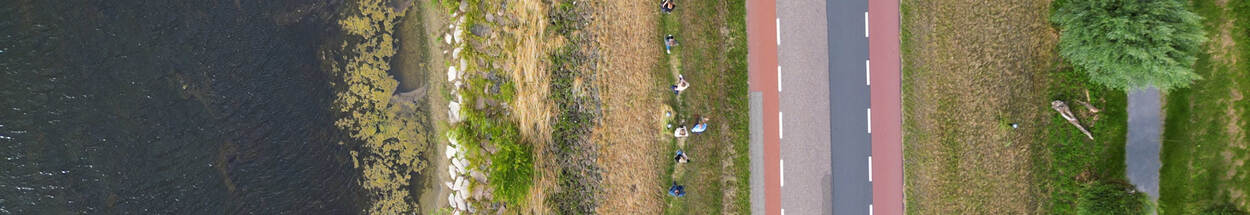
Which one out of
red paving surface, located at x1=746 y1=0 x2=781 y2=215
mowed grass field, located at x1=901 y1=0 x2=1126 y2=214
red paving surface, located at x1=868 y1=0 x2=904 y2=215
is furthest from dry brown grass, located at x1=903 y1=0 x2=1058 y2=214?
red paving surface, located at x1=746 y1=0 x2=781 y2=215

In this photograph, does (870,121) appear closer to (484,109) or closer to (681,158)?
(681,158)

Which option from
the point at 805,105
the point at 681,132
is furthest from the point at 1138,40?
the point at 681,132

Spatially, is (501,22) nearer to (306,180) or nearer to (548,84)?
(548,84)

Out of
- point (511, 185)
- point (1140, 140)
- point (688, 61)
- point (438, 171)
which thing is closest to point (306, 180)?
point (438, 171)

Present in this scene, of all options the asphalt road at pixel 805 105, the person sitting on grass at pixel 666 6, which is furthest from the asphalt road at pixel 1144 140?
the person sitting on grass at pixel 666 6

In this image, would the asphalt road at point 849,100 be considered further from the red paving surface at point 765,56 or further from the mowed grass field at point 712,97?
the mowed grass field at point 712,97
